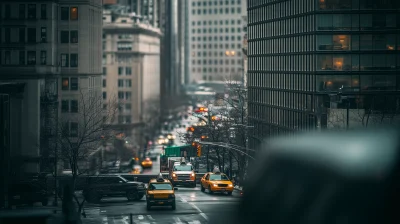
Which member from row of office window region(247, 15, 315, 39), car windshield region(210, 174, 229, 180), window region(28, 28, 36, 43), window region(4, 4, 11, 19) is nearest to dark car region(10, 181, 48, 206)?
car windshield region(210, 174, 229, 180)

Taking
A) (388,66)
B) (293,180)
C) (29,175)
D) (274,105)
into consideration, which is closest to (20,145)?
(29,175)

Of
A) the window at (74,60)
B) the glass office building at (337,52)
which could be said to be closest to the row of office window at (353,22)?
the glass office building at (337,52)

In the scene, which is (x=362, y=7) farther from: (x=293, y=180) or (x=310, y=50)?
(x=293, y=180)

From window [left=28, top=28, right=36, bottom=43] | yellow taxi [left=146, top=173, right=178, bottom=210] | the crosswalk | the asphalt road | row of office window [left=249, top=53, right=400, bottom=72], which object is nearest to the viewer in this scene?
the crosswalk

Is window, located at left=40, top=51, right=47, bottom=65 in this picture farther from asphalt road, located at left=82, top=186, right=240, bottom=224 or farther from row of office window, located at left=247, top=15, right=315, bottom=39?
asphalt road, located at left=82, top=186, right=240, bottom=224

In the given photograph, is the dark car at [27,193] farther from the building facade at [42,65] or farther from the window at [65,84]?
the window at [65,84]

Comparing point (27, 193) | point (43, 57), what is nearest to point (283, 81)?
point (43, 57)
